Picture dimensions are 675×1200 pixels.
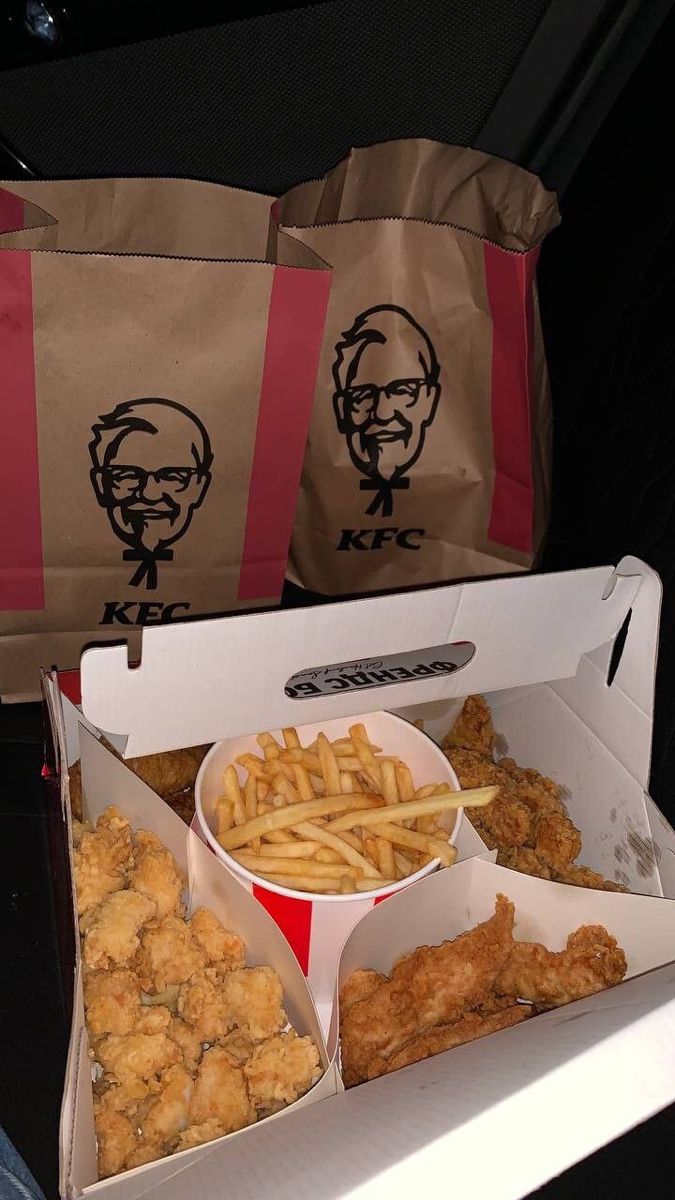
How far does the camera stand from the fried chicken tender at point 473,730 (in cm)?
109

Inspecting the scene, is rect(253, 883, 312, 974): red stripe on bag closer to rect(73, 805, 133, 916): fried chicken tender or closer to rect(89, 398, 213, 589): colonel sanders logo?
rect(73, 805, 133, 916): fried chicken tender

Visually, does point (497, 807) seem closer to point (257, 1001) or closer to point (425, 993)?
point (425, 993)

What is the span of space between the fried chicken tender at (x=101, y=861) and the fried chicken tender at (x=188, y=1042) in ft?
0.40

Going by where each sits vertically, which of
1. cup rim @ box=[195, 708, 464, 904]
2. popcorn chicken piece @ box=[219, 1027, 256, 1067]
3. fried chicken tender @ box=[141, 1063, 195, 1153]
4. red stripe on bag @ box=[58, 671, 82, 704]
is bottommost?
popcorn chicken piece @ box=[219, 1027, 256, 1067]

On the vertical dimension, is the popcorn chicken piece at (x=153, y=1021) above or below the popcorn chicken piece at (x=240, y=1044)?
above

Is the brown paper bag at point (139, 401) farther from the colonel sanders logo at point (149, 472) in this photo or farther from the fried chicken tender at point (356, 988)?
the fried chicken tender at point (356, 988)

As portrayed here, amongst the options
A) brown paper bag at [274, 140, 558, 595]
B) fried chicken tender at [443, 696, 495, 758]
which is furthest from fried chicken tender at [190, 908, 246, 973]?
brown paper bag at [274, 140, 558, 595]

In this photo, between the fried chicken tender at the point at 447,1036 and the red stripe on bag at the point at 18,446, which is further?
the red stripe on bag at the point at 18,446

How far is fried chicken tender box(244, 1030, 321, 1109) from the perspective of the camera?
699 millimetres

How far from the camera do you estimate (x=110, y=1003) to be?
0.72 metres

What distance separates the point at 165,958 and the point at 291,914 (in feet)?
0.39

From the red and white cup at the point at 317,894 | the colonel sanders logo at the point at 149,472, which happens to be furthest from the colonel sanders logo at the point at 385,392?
the red and white cup at the point at 317,894

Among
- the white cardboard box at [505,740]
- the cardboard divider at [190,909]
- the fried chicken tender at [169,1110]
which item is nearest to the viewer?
the white cardboard box at [505,740]

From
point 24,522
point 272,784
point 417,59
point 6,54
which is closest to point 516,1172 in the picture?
point 272,784
